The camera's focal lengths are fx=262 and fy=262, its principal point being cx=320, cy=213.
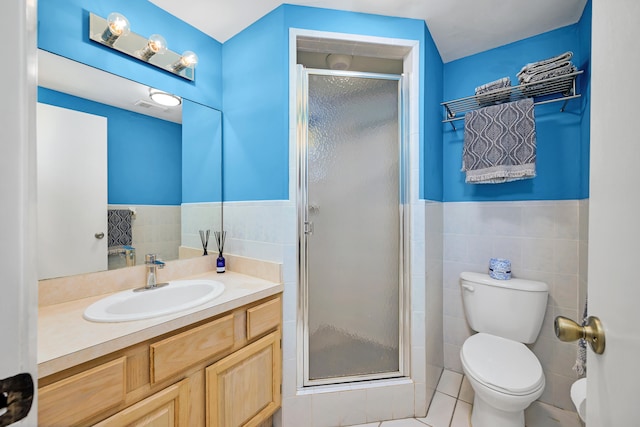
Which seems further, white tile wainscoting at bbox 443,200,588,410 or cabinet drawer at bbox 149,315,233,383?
white tile wainscoting at bbox 443,200,588,410

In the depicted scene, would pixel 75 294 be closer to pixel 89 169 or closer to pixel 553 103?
pixel 89 169

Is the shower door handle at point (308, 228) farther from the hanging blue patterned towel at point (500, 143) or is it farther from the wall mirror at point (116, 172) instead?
the hanging blue patterned towel at point (500, 143)

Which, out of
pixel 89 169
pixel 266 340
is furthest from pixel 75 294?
pixel 266 340

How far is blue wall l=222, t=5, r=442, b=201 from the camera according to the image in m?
1.49

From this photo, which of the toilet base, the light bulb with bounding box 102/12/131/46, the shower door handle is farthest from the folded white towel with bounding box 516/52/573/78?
the light bulb with bounding box 102/12/131/46

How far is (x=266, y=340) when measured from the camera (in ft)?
4.48

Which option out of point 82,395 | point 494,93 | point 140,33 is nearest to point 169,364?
point 82,395

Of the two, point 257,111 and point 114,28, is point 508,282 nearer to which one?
point 257,111

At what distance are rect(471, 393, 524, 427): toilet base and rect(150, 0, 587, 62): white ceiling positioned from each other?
7.22 ft

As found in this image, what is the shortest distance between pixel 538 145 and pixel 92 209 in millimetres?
2633

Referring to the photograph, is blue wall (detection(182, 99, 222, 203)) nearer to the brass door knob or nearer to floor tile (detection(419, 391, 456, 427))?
the brass door knob

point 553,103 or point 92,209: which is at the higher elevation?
point 553,103

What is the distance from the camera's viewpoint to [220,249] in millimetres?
1736

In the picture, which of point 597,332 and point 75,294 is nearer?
point 597,332
